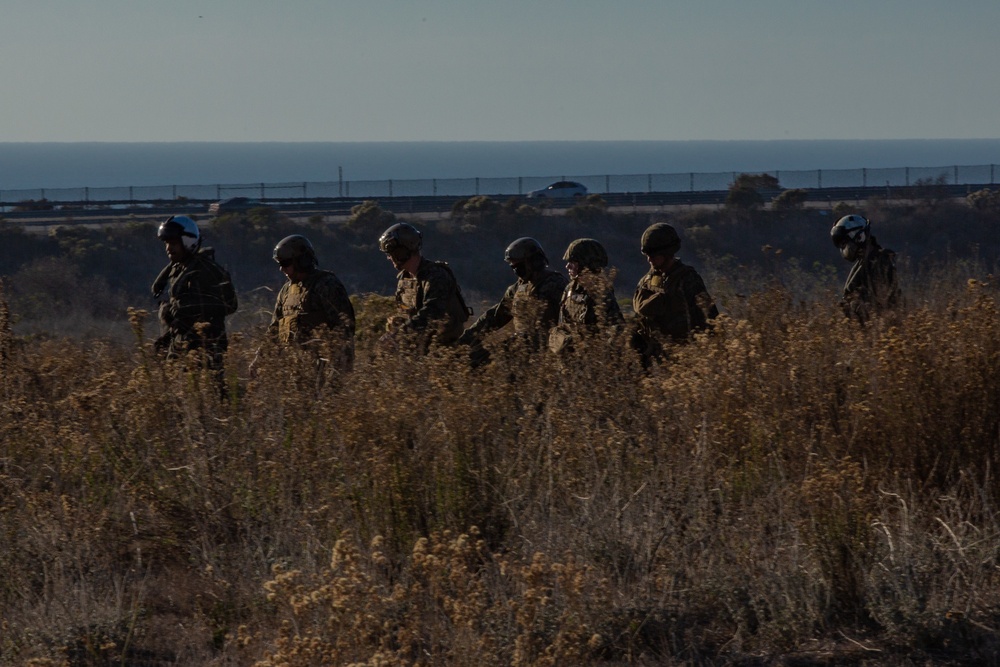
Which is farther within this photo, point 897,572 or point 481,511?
point 481,511

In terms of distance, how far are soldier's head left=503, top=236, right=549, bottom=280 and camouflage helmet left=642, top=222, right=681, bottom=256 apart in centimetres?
78

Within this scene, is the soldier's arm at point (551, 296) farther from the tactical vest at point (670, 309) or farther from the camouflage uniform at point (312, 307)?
the camouflage uniform at point (312, 307)

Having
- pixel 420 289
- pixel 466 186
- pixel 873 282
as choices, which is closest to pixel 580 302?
pixel 420 289

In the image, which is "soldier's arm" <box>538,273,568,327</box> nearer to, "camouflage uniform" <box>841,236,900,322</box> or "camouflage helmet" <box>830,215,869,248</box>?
"camouflage uniform" <box>841,236,900,322</box>

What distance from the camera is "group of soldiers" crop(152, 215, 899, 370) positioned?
27.1ft

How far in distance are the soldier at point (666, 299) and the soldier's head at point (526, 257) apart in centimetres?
81

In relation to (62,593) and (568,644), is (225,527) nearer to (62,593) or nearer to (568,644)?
(62,593)

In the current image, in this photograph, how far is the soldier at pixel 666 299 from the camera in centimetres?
857

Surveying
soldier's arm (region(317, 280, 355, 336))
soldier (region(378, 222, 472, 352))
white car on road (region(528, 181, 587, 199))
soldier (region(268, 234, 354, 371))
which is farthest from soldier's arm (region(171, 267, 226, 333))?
white car on road (region(528, 181, 587, 199))

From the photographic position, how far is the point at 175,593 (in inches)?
216

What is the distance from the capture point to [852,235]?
10281 mm

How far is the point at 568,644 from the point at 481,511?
143cm

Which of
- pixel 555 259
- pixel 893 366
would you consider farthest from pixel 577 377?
pixel 555 259

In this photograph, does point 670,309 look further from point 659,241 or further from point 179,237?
point 179,237
